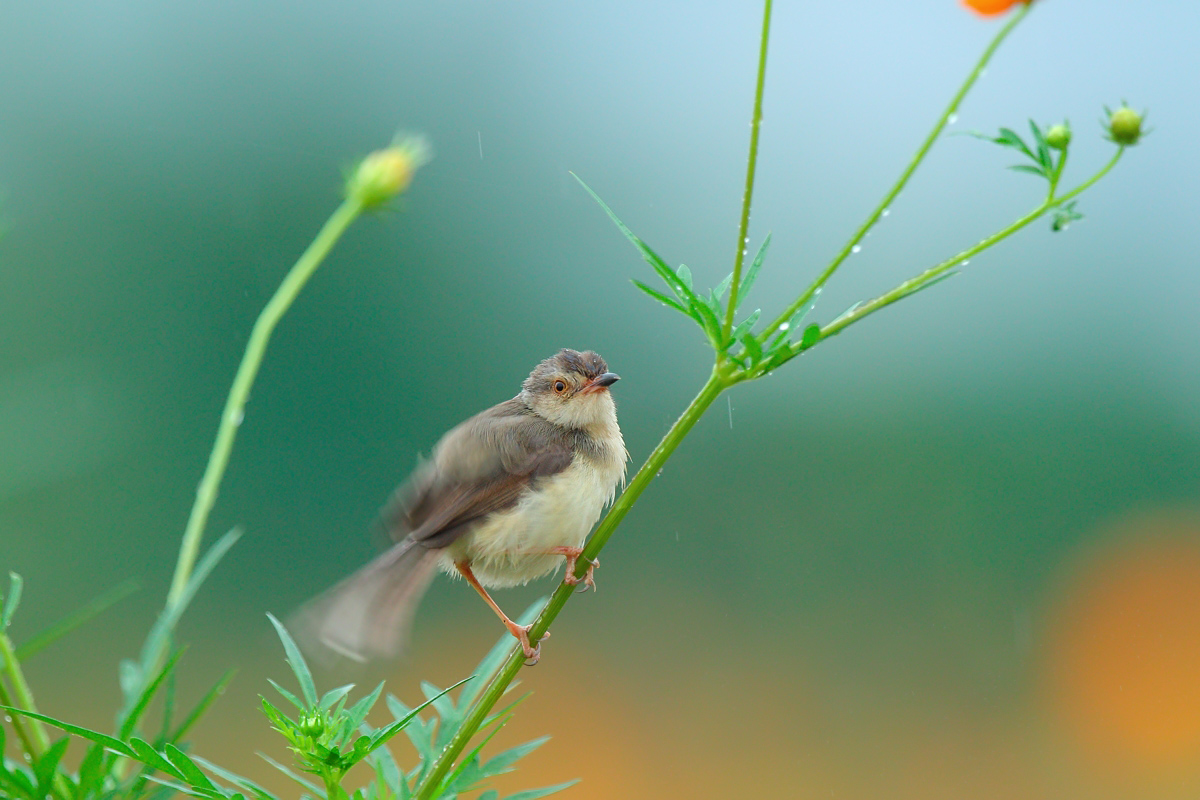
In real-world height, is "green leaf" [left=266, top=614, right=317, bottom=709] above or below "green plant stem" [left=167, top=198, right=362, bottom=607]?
below

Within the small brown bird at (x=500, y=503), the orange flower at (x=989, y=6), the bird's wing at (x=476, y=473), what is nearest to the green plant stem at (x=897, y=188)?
the orange flower at (x=989, y=6)

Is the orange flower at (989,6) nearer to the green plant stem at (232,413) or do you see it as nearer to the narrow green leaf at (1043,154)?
the narrow green leaf at (1043,154)

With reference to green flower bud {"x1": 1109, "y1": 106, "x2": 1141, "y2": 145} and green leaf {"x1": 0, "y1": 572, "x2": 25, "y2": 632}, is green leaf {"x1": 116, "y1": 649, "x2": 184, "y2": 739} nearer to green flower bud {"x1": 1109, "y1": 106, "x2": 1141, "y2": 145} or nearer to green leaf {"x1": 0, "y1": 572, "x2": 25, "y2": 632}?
green leaf {"x1": 0, "y1": 572, "x2": 25, "y2": 632}

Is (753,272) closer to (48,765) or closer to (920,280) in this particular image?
(920,280)

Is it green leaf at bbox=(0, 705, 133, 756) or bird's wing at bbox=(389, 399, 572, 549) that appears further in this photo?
bird's wing at bbox=(389, 399, 572, 549)

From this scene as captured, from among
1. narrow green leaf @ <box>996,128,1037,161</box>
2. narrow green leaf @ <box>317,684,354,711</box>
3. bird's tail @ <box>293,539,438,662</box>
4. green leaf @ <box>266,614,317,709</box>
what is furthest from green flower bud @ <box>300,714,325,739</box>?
narrow green leaf @ <box>996,128,1037,161</box>

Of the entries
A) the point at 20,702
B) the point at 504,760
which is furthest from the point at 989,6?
the point at 20,702
